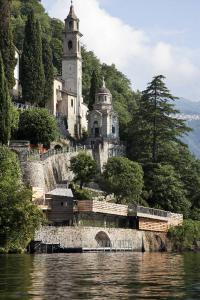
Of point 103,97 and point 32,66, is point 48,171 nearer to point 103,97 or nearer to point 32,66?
point 32,66

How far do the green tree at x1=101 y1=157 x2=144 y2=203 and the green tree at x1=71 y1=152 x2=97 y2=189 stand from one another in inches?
75.0

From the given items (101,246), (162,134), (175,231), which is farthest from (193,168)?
(101,246)

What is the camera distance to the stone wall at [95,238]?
190 ft

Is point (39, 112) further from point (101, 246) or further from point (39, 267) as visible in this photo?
point (39, 267)

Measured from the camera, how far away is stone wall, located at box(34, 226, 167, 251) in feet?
190

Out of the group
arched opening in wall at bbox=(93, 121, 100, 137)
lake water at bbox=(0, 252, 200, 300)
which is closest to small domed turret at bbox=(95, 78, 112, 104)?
arched opening in wall at bbox=(93, 121, 100, 137)

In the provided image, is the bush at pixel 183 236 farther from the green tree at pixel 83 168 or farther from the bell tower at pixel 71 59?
the bell tower at pixel 71 59

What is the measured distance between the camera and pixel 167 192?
84188 mm

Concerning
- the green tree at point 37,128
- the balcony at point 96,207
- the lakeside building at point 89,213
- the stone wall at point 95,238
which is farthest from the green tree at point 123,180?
the green tree at point 37,128

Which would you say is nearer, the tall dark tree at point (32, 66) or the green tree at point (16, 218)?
the green tree at point (16, 218)

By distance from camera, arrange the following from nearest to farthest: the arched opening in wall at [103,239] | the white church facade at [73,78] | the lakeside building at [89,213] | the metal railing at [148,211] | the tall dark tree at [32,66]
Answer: the lakeside building at [89,213] → the arched opening in wall at [103,239] → the metal railing at [148,211] → the tall dark tree at [32,66] → the white church facade at [73,78]

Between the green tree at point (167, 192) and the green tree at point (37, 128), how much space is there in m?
13.5

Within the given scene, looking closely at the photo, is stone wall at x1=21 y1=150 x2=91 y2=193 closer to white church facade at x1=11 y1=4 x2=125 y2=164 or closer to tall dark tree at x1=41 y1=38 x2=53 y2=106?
white church facade at x1=11 y1=4 x2=125 y2=164

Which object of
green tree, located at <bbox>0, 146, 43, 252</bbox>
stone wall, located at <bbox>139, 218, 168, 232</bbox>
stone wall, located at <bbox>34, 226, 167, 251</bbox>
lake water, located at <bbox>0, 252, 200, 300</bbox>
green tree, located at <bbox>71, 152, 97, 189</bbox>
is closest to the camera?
lake water, located at <bbox>0, 252, 200, 300</bbox>
